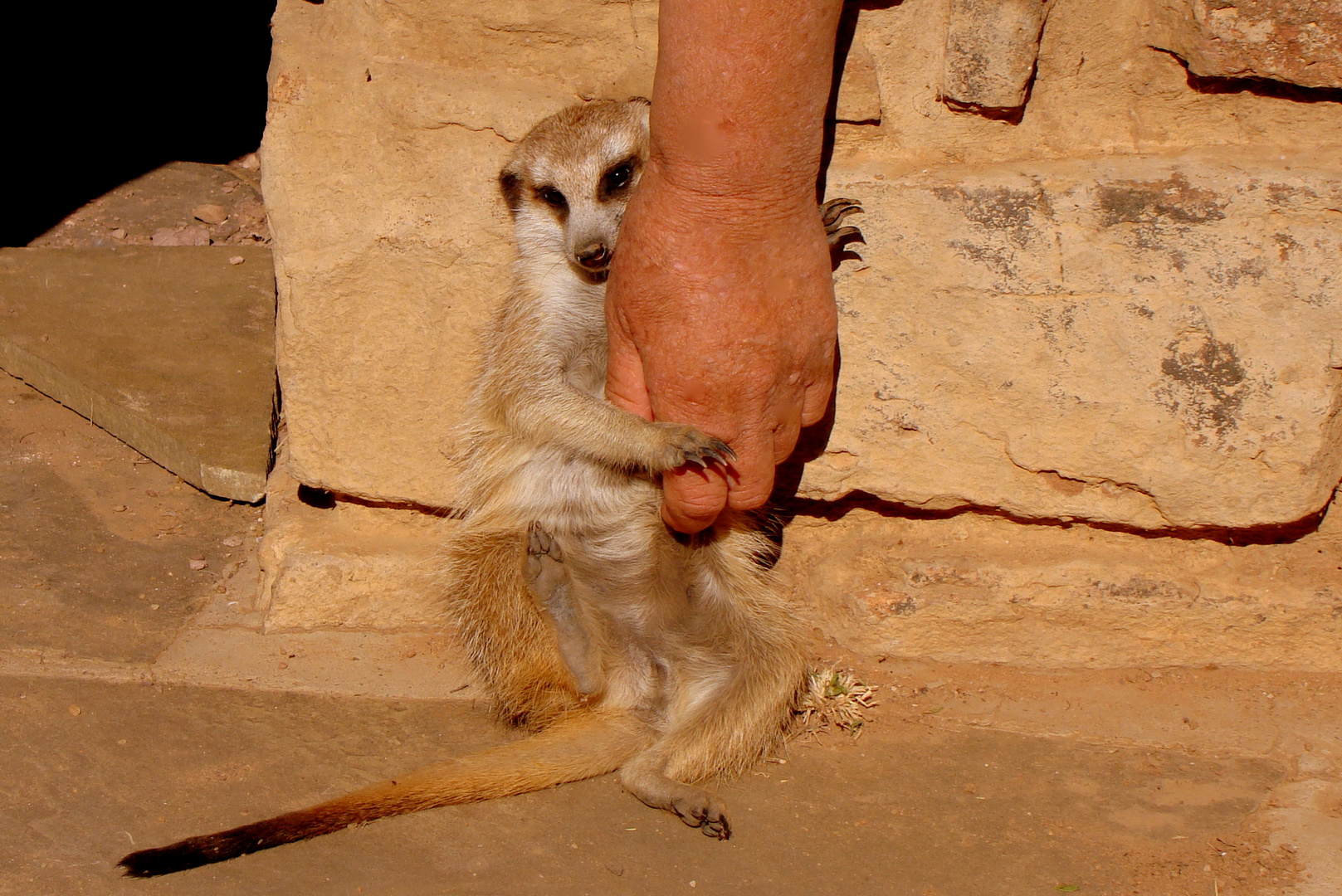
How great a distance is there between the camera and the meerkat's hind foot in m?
2.47

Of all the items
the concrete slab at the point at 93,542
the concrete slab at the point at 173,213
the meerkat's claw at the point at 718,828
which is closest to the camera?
the meerkat's claw at the point at 718,828

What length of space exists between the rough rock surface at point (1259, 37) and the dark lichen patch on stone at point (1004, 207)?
408 mm

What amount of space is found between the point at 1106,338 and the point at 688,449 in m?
0.98

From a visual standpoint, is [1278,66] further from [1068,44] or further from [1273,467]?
[1273,467]

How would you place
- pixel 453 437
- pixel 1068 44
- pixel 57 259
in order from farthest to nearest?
pixel 57 259
pixel 453 437
pixel 1068 44

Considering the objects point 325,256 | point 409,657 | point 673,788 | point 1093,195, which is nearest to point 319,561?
point 409,657

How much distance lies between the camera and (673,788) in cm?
253

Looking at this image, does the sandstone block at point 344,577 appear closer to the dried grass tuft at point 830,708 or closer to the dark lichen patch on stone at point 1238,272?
the dried grass tuft at point 830,708

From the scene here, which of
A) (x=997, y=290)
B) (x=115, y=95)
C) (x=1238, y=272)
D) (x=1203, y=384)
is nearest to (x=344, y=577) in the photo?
(x=997, y=290)

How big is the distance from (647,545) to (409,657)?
0.75 metres

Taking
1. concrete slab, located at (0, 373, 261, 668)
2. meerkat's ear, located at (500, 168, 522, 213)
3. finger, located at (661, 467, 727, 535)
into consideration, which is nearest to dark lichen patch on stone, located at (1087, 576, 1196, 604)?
finger, located at (661, 467, 727, 535)

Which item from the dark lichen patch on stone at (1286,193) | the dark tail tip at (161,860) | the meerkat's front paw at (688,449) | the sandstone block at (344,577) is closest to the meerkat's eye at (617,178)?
the meerkat's front paw at (688,449)

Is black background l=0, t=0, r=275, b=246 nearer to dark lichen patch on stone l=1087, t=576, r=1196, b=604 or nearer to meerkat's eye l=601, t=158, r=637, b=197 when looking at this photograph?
meerkat's eye l=601, t=158, r=637, b=197

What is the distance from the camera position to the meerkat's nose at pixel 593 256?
8.50 feet
